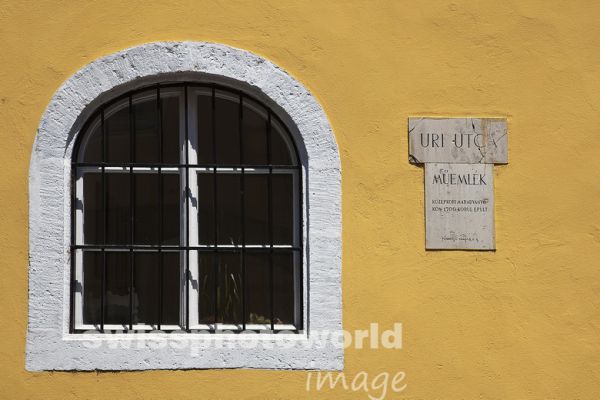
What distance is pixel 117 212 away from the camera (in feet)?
16.8

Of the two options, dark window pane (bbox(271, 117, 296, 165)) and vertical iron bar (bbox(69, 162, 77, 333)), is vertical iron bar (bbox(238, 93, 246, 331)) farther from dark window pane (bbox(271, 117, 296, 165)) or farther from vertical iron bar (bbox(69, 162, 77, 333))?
vertical iron bar (bbox(69, 162, 77, 333))

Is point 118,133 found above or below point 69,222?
above

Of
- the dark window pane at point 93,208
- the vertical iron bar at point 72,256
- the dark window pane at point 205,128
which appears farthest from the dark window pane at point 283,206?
the vertical iron bar at point 72,256

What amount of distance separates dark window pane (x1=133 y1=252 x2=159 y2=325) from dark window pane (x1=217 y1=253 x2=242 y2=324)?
14.1 inches

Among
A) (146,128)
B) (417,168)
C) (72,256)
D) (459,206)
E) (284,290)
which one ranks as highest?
(146,128)

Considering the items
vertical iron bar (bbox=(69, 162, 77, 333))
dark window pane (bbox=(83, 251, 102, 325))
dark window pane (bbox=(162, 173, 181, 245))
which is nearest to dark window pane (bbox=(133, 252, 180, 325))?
dark window pane (bbox=(162, 173, 181, 245))

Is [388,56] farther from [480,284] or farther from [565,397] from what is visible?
[565,397]

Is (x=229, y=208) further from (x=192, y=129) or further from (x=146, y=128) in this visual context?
(x=146, y=128)

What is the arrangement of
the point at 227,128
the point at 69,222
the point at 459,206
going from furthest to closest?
Result: 1. the point at 227,128
2. the point at 459,206
3. the point at 69,222

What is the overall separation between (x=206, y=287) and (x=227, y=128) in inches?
35.8

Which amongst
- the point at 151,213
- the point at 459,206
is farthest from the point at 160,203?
the point at 459,206

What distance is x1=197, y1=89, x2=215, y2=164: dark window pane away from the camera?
16.9 ft

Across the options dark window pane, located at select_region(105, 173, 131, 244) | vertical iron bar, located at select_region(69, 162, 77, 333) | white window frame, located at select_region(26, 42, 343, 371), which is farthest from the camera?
dark window pane, located at select_region(105, 173, 131, 244)

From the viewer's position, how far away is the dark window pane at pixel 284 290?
202 inches
